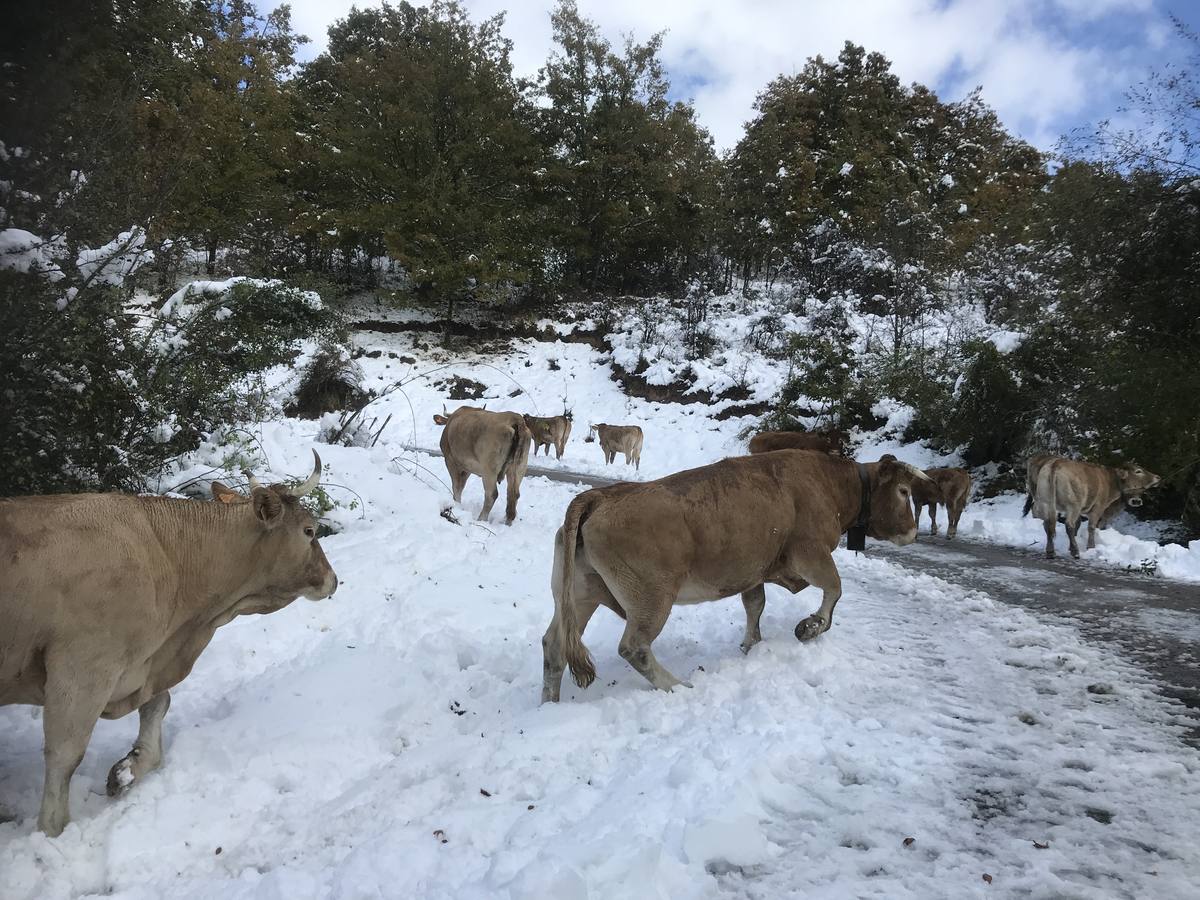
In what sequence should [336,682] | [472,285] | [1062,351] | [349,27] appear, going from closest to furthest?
[336,682], [1062,351], [472,285], [349,27]

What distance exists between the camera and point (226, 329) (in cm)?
661

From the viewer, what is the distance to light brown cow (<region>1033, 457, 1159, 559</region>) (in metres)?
9.79

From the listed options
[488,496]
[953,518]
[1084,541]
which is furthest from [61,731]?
[1084,541]

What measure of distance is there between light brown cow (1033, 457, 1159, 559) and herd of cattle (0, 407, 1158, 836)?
16.7 feet

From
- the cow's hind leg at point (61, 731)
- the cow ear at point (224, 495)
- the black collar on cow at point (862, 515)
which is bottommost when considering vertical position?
the cow's hind leg at point (61, 731)

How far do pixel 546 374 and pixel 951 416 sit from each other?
16.7 metres

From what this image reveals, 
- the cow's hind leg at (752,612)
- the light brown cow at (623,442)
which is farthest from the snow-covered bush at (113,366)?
the light brown cow at (623,442)

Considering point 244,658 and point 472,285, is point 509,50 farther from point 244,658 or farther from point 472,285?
point 244,658

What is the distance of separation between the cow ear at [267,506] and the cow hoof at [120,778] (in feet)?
4.08

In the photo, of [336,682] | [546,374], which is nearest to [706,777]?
[336,682]

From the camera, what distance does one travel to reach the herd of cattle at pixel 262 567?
8.97 feet

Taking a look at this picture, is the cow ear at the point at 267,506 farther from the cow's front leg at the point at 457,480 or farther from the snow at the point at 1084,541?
the snow at the point at 1084,541

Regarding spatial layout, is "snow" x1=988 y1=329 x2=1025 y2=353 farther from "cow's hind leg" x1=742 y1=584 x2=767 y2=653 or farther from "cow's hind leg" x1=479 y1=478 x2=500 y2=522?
"cow's hind leg" x1=742 y1=584 x2=767 y2=653

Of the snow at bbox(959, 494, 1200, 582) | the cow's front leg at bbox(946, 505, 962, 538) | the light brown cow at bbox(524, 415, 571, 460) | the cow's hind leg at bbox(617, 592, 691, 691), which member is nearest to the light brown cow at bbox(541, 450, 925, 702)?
the cow's hind leg at bbox(617, 592, 691, 691)
